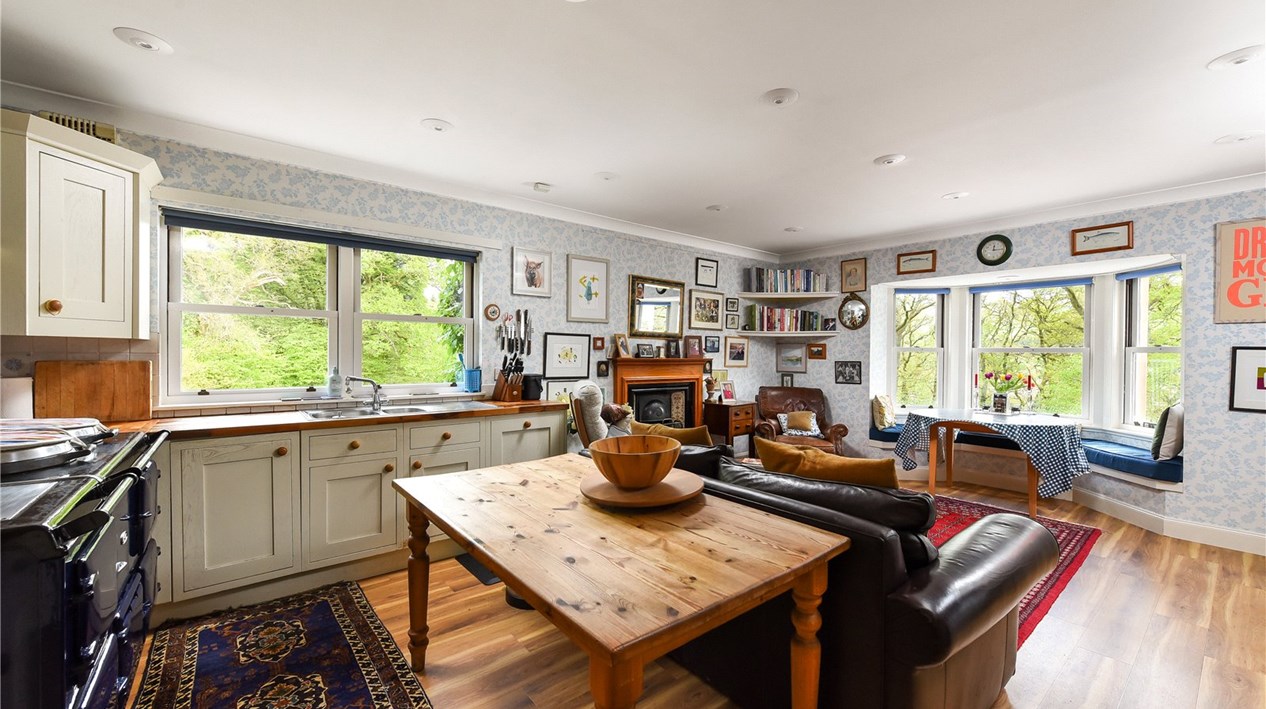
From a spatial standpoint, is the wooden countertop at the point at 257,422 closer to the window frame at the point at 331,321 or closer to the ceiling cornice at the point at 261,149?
the window frame at the point at 331,321

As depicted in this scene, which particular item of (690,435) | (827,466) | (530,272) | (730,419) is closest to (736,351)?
(730,419)

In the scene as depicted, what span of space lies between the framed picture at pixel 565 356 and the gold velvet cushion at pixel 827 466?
7.79 feet

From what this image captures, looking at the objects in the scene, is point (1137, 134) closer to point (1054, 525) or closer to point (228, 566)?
point (1054, 525)

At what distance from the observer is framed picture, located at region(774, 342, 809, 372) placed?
580 centimetres

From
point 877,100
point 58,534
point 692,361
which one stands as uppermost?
point 877,100

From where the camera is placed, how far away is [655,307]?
189 inches

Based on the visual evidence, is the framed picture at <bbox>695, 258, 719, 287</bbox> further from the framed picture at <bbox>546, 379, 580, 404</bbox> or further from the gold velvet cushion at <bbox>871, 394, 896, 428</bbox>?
the gold velvet cushion at <bbox>871, 394, 896, 428</bbox>

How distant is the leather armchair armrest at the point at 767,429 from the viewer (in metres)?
4.98

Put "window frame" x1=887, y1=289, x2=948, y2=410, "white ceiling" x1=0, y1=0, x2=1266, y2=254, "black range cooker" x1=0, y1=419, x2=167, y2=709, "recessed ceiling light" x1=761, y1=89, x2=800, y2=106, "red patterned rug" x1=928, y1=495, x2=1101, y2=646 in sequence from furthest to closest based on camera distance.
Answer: "window frame" x1=887, y1=289, x2=948, y2=410
"red patterned rug" x1=928, y1=495, x2=1101, y2=646
"recessed ceiling light" x1=761, y1=89, x2=800, y2=106
"white ceiling" x1=0, y1=0, x2=1266, y2=254
"black range cooker" x1=0, y1=419, x2=167, y2=709

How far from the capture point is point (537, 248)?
3.97 m

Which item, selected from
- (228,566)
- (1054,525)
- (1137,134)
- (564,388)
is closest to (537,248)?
(564,388)

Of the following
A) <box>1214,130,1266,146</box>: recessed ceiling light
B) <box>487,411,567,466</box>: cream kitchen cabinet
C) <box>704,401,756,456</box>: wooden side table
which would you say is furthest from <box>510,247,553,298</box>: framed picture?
<box>1214,130,1266,146</box>: recessed ceiling light

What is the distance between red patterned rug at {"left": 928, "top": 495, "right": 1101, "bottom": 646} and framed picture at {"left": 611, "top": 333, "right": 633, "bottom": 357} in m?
2.67

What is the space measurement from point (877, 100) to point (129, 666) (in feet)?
11.6
